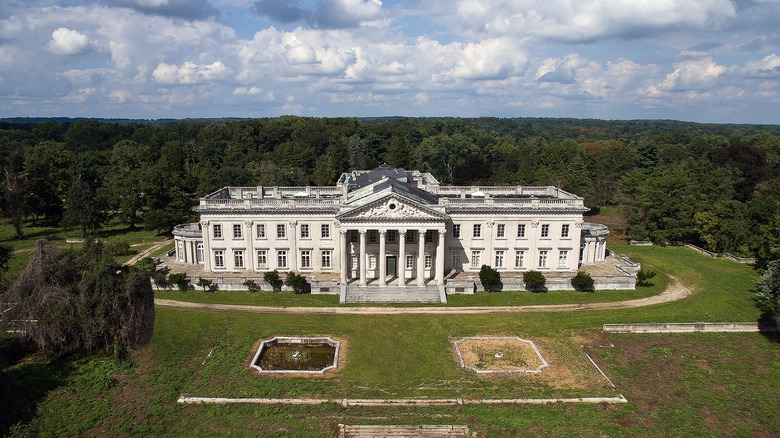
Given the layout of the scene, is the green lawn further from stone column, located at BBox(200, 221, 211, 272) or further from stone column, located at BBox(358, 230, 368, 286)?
stone column, located at BBox(358, 230, 368, 286)

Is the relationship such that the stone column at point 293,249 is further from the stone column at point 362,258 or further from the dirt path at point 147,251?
the dirt path at point 147,251

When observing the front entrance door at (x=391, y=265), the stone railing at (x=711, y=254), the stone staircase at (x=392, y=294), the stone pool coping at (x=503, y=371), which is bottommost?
the stone pool coping at (x=503, y=371)

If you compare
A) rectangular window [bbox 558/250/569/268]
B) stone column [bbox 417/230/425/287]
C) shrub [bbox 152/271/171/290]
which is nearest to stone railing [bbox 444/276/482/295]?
stone column [bbox 417/230/425/287]

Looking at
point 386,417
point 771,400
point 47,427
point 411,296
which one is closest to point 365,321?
point 411,296

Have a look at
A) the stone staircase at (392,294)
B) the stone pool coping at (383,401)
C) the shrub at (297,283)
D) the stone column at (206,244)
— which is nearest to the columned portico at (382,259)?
the stone staircase at (392,294)

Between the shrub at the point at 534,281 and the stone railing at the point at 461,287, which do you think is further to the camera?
the stone railing at the point at 461,287

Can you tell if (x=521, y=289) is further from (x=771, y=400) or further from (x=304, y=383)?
(x=304, y=383)

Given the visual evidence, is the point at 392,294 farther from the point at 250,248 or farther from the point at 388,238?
the point at 250,248
